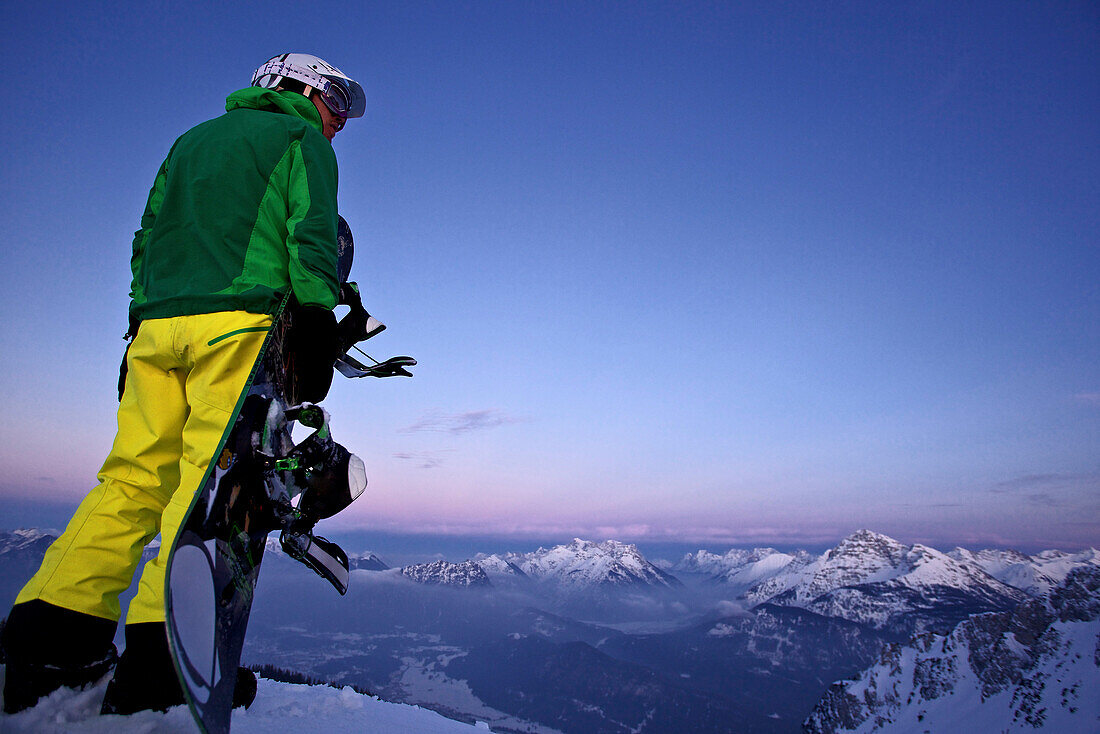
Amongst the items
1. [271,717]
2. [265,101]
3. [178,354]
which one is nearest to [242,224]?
[178,354]

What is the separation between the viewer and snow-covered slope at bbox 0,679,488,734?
7.02 ft

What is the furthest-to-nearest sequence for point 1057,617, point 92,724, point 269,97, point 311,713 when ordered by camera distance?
point 1057,617 < point 311,713 < point 269,97 < point 92,724

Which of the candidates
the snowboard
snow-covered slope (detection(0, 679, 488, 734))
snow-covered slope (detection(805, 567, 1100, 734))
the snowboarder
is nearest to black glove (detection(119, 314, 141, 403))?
the snowboarder

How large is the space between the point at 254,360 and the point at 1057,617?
270m

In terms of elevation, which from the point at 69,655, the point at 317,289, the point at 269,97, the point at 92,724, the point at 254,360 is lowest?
the point at 92,724

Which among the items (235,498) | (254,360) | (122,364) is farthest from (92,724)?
(122,364)

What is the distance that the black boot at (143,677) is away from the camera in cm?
230

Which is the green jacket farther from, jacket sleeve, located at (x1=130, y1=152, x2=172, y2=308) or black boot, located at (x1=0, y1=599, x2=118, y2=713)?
black boot, located at (x1=0, y1=599, x2=118, y2=713)

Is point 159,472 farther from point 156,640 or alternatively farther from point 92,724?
point 92,724

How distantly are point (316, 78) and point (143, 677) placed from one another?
3927 mm

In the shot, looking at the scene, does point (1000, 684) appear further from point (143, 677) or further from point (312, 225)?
point (312, 225)

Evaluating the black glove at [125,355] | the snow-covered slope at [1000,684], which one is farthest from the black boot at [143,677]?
the snow-covered slope at [1000,684]

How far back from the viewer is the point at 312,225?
303 centimetres

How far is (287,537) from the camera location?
10.8ft
